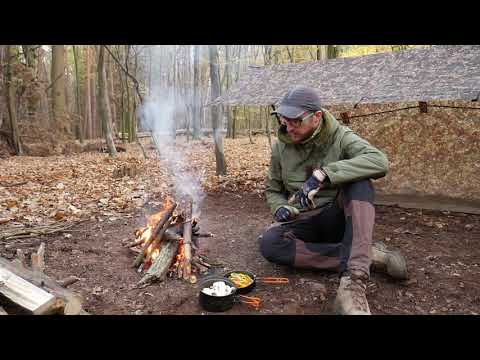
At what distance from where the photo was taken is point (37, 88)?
1537cm

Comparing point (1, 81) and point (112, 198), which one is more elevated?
point (1, 81)

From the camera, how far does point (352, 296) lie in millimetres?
2799

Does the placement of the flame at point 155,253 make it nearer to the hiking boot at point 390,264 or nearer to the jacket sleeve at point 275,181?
the jacket sleeve at point 275,181

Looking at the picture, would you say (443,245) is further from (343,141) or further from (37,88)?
(37,88)

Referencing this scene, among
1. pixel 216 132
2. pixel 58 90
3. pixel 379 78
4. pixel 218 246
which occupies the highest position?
pixel 58 90

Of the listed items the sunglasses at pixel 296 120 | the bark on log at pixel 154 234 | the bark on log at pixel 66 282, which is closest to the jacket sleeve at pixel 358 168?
the sunglasses at pixel 296 120

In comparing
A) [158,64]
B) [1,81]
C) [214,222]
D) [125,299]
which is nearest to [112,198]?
[214,222]

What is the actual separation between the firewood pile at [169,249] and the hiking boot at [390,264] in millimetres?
1772

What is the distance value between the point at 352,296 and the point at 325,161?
131cm

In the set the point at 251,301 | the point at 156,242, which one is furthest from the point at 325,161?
the point at 156,242

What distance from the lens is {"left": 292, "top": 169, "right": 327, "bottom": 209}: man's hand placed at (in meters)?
3.22

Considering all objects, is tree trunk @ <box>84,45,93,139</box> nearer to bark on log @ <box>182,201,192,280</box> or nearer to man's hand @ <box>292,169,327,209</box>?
bark on log @ <box>182,201,192,280</box>

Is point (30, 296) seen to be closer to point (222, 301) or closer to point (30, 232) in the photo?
point (222, 301)
